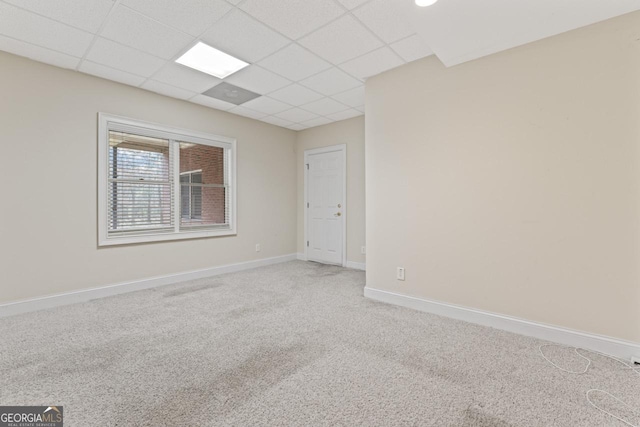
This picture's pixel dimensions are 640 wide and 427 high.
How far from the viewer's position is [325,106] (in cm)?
430

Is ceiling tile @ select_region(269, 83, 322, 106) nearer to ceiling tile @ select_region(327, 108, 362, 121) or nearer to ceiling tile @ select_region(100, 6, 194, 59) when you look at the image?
ceiling tile @ select_region(327, 108, 362, 121)

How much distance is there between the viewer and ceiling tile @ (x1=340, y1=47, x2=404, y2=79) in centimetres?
283

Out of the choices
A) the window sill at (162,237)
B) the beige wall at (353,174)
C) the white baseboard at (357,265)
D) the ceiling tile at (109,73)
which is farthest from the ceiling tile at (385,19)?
the window sill at (162,237)

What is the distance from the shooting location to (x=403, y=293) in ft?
10.2

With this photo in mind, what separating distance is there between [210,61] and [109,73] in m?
1.28

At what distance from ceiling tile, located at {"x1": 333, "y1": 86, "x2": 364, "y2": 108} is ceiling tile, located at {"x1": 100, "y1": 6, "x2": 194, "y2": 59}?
1.97 m

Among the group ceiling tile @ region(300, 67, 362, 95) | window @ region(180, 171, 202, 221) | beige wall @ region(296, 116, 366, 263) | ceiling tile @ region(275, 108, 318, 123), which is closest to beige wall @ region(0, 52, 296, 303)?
window @ region(180, 171, 202, 221)

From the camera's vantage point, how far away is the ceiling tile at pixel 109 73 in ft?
10.1

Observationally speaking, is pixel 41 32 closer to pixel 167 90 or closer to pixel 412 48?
pixel 167 90

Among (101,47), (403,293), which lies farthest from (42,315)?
(403,293)

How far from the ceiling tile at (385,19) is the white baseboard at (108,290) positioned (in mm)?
3849

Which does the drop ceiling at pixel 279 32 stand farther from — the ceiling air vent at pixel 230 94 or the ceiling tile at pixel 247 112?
the ceiling tile at pixel 247 112

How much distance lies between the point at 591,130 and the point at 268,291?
11.5 feet
